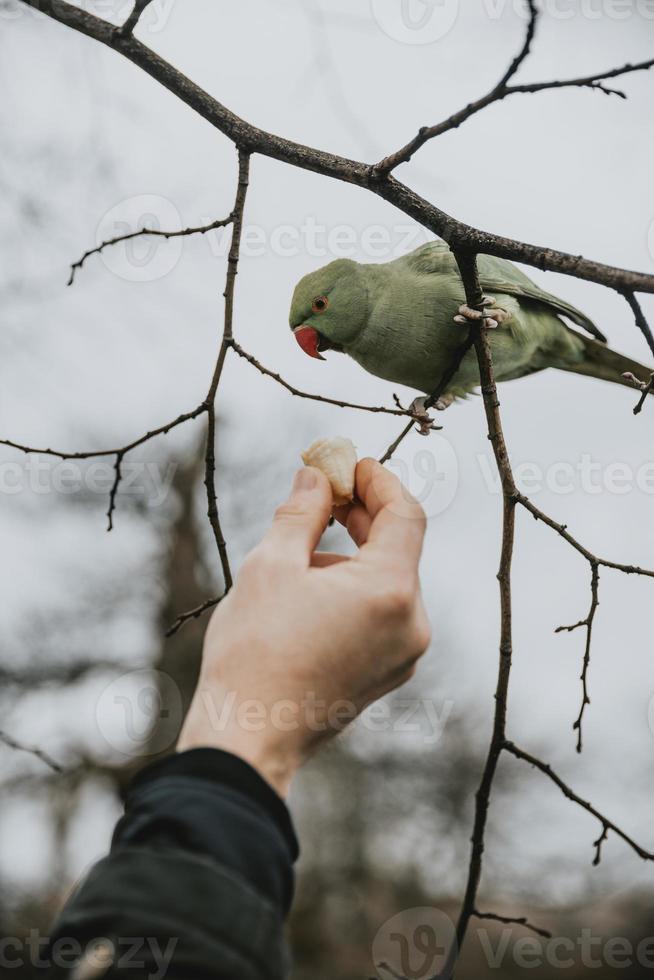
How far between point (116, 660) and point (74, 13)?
1110 cm

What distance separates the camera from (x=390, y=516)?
1599 mm

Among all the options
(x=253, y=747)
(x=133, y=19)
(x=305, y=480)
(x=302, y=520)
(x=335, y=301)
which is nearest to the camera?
(x=253, y=747)

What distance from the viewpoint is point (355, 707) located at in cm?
142

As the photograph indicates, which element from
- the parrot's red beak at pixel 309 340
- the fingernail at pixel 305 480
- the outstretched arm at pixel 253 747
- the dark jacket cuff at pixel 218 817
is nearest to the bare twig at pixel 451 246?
the fingernail at pixel 305 480

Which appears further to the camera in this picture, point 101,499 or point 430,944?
point 101,499

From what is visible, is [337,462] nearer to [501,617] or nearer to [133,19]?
[501,617]

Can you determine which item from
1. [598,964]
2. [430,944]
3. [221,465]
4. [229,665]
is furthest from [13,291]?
[598,964]

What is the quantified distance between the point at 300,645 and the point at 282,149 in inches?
50.2

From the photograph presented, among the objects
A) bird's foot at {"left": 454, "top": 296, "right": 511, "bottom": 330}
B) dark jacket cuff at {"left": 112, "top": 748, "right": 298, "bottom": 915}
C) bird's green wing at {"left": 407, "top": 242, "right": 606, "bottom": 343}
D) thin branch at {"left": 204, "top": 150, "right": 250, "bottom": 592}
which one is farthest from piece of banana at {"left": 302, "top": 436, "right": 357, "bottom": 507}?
bird's green wing at {"left": 407, "top": 242, "right": 606, "bottom": 343}

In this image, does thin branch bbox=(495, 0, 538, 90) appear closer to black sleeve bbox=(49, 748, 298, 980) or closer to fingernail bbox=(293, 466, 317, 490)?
fingernail bbox=(293, 466, 317, 490)

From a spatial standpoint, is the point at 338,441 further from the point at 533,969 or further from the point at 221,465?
the point at 533,969

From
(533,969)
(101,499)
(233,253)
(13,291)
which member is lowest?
(533,969)

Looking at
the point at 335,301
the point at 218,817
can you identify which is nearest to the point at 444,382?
the point at 335,301

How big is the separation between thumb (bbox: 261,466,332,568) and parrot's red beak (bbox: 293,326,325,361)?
4.93 ft
